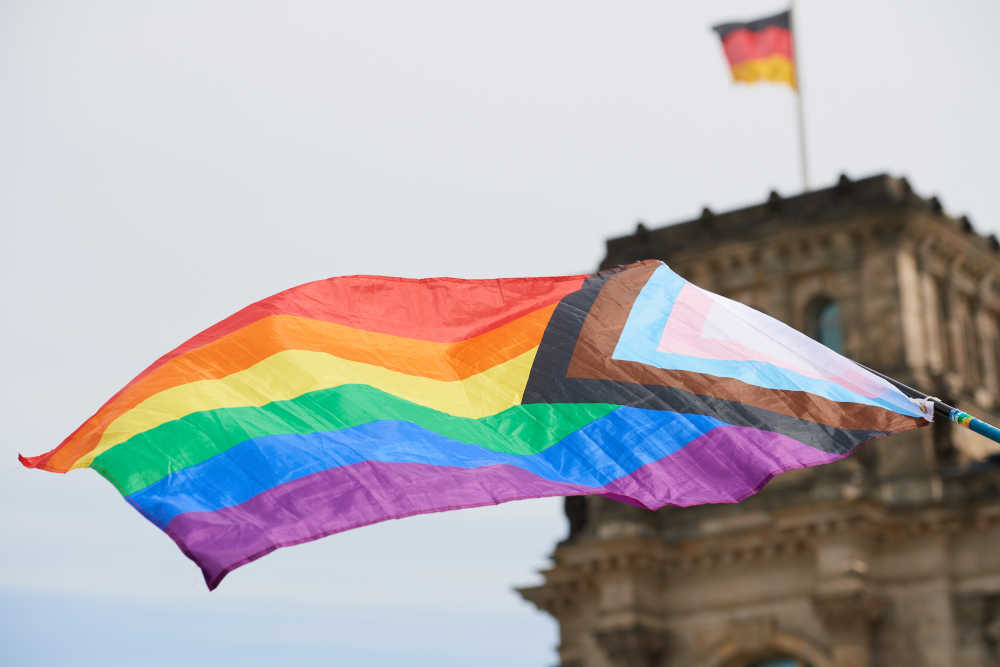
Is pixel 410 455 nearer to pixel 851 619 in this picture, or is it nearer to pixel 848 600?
pixel 848 600

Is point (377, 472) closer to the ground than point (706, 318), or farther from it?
closer to the ground

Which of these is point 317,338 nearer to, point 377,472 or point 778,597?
point 377,472

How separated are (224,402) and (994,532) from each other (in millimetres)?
26886

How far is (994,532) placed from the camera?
113 feet

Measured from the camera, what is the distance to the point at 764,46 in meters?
43.6

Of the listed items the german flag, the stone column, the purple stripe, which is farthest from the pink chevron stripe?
the german flag

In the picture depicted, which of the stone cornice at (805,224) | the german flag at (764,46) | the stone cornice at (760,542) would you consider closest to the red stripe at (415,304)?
the stone cornice at (760,542)

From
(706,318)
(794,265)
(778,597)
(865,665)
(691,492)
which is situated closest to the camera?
(691,492)

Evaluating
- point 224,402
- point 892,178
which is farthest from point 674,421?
point 892,178

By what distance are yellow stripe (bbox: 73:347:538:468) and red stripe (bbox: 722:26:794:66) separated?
33.2m

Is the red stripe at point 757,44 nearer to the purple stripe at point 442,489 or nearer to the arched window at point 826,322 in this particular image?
the arched window at point 826,322

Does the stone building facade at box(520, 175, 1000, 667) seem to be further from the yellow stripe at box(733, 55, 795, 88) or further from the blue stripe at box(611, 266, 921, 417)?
the blue stripe at box(611, 266, 921, 417)

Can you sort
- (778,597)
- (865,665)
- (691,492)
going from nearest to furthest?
(691,492), (865,665), (778,597)

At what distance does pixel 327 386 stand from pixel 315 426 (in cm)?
40
